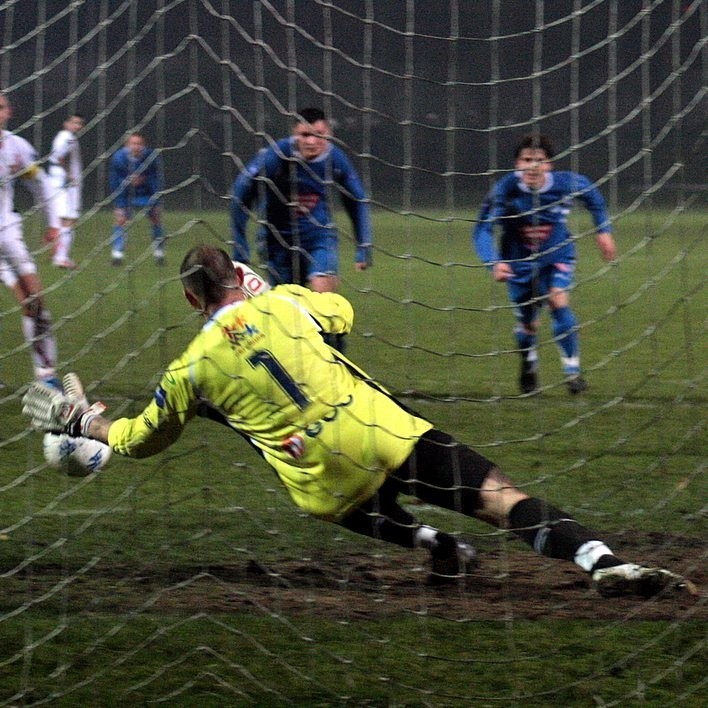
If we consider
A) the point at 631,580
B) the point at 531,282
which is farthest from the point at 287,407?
the point at 531,282

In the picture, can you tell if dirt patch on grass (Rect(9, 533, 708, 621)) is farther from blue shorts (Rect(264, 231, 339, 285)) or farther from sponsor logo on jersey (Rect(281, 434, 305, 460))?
blue shorts (Rect(264, 231, 339, 285))

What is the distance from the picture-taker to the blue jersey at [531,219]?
8.03 meters

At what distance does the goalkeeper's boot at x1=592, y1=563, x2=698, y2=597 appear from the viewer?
421 cm

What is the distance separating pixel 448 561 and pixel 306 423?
88cm

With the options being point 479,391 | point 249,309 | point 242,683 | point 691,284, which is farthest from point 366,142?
point 691,284

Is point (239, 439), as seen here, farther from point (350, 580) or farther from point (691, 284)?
point (691, 284)

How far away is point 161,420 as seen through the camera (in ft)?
13.9

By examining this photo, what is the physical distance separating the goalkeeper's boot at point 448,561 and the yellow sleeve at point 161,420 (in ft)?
3.53

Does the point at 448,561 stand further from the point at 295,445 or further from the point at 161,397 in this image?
the point at 161,397

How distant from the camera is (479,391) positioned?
8.86 meters

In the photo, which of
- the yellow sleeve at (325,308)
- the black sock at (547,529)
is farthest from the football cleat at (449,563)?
the yellow sleeve at (325,308)

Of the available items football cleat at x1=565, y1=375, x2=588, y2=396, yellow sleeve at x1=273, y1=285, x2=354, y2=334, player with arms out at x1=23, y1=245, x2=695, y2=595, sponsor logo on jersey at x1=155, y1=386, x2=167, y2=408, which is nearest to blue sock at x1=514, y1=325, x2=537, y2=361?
football cleat at x1=565, y1=375, x2=588, y2=396

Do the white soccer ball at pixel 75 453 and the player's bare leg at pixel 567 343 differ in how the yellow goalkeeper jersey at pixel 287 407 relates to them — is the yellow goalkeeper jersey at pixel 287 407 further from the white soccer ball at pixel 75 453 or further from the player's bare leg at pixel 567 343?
the player's bare leg at pixel 567 343

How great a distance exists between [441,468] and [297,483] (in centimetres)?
47
